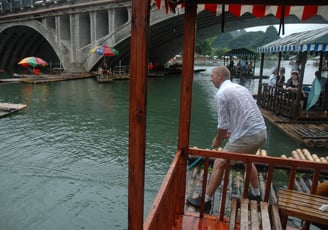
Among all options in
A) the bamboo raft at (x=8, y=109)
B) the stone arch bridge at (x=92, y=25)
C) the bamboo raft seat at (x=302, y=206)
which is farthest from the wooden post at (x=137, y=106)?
the stone arch bridge at (x=92, y=25)

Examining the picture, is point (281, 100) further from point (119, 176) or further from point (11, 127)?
point (11, 127)

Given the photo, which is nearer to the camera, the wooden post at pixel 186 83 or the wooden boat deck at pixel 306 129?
the wooden post at pixel 186 83

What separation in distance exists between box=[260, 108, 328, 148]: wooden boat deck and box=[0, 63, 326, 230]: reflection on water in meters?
0.26

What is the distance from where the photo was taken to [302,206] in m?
2.65

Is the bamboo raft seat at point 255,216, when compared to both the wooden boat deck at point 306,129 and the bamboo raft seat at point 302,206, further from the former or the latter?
the wooden boat deck at point 306,129

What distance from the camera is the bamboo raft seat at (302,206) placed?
251 cm

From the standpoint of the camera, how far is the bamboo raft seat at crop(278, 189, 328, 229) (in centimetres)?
251

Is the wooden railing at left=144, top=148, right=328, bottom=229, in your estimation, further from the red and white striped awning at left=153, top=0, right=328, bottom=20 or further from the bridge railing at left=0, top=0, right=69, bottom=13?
the bridge railing at left=0, top=0, right=69, bottom=13

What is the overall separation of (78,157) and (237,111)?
522 cm

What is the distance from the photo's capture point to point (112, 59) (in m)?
28.7

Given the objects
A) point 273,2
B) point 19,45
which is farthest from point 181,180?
point 19,45

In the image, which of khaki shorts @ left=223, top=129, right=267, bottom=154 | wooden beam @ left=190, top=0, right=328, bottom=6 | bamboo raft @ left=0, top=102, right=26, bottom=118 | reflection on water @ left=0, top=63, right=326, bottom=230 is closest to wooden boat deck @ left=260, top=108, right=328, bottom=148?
reflection on water @ left=0, top=63, right=326, bottom=230

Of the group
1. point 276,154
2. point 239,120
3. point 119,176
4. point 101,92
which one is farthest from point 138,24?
point 101,92

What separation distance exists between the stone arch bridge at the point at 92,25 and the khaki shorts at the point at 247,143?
62.5 feet
